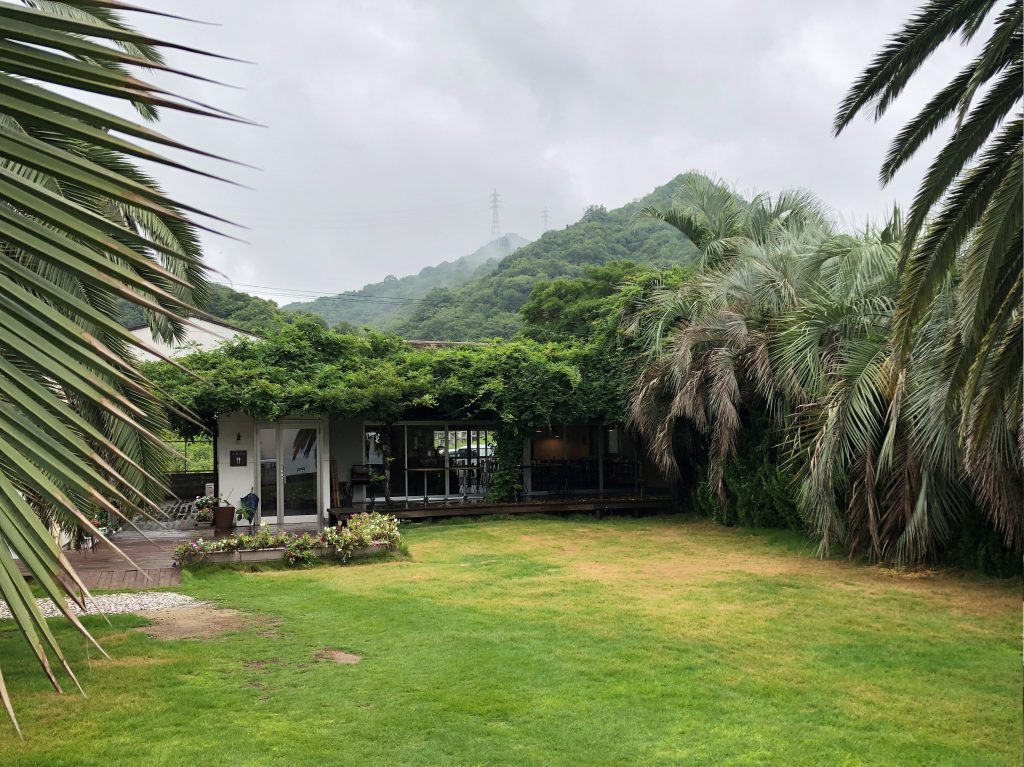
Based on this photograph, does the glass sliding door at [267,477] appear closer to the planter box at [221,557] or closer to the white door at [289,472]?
the white door at [289,472]

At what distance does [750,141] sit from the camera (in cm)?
3050

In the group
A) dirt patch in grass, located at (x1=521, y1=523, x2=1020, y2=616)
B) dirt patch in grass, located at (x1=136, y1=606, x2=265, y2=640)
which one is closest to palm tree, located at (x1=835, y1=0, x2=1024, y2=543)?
dirt patch in grass, located at (x1=521, y1=523, x2=1020, y2=616)

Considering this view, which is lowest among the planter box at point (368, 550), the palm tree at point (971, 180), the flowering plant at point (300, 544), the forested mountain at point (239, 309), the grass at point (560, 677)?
the grass at point (560, 677)

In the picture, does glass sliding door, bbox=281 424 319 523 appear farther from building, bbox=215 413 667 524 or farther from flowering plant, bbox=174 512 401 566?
flowering plant, bbox=174 512 401 566

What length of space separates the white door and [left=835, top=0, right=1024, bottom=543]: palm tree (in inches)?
507

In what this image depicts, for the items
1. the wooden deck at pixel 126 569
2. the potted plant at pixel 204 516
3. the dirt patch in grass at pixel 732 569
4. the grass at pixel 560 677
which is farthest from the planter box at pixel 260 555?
the potted plant at pixel 204 516

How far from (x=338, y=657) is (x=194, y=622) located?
6.99 feet

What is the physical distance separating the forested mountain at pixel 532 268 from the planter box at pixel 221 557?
839 inches

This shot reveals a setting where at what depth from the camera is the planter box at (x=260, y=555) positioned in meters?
10.9

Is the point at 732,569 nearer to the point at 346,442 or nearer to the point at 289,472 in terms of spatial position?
the point at 289,472

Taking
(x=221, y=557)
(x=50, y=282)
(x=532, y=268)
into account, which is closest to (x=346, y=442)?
(x=221, y=557)

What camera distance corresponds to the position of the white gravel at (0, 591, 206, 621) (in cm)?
833

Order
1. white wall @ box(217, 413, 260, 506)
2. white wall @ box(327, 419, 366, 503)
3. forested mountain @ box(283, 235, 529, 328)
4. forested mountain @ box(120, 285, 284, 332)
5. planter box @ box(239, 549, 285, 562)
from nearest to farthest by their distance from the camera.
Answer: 1. planter box @ box(239, 549, 285, 562)
2. white wall @ box(217, 413, 260, 506)
3. white wall @ box(327, 419, 366, 503)
4. forested mountain @ box(120, 285, 284, 332)
5. forested mountain @ box(283, 235, 529, 328)

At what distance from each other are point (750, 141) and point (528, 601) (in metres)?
26.4
